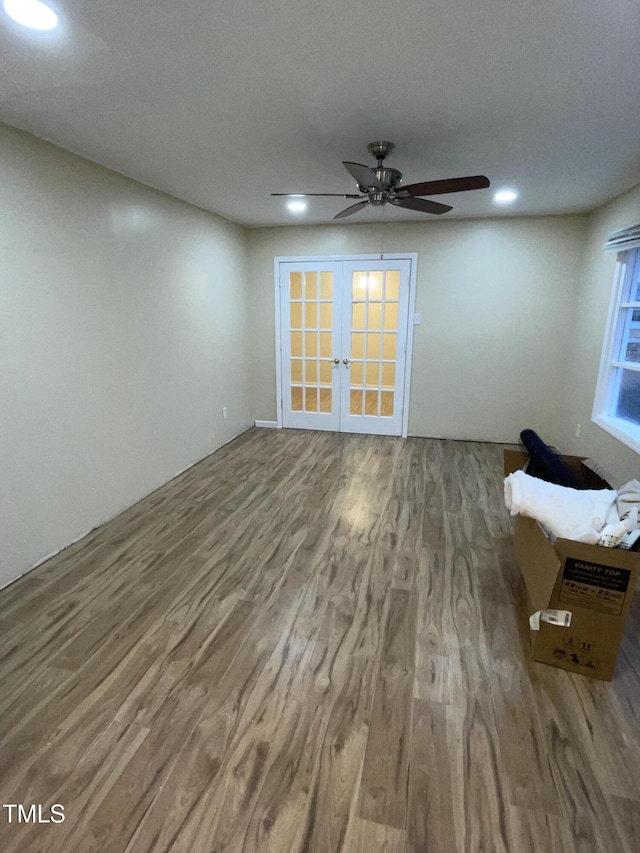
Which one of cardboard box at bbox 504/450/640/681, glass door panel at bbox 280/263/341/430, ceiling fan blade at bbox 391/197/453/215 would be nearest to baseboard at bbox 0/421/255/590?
glass door panel at bbox 280/263/341/430

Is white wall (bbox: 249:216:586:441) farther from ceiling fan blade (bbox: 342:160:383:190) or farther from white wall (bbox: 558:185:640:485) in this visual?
ceiling fan blade (bbox: 342:160:383:190)

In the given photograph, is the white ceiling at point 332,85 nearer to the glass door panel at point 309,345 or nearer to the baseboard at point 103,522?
the glass door panel at point 309,345

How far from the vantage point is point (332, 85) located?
1.83m

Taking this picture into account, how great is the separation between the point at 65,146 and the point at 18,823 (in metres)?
3.15

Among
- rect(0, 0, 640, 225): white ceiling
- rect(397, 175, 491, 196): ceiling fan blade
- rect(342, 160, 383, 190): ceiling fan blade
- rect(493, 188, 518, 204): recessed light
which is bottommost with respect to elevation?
rect(397, 175, 491, 196): ceiling fan blade

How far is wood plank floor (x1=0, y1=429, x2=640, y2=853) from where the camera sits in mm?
1252

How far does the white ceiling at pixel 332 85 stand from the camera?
1413mm

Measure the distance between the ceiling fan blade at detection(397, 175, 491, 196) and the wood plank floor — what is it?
2.14 metres

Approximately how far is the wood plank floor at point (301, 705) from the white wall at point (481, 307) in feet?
7.56

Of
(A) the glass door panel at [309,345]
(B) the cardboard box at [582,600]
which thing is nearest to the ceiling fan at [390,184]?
(B) the cardboard box at [582,600]

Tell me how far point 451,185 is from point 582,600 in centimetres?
216

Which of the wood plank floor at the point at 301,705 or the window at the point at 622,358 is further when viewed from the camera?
the window at the point at 622,358

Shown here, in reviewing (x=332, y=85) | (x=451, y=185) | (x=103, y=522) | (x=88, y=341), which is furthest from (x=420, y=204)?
(x=103, y=522)

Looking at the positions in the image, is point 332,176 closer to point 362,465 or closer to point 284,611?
point 362,465
